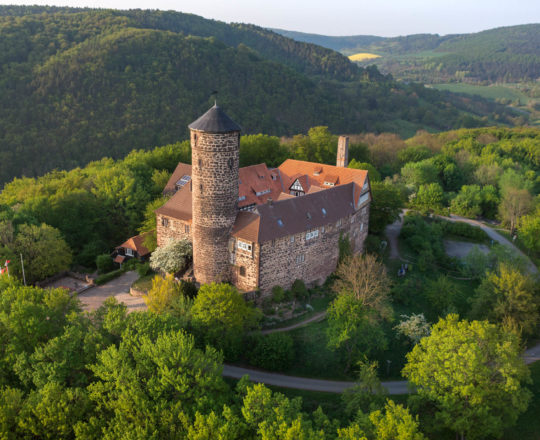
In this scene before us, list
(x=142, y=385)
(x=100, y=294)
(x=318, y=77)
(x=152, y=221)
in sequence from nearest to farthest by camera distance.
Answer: (x=142, y=385) → (x=100, y=294) → (x=152, y=221) → (x=318, y=77)

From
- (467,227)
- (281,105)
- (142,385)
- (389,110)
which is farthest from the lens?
(389,110)

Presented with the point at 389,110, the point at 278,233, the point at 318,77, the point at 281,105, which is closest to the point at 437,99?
the point at 389,110

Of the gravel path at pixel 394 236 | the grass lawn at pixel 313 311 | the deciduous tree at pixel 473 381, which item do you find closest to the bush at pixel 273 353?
the grass lawn at pixel 313 311

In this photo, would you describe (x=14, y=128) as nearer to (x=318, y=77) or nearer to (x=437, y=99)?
(x=318, y=77)

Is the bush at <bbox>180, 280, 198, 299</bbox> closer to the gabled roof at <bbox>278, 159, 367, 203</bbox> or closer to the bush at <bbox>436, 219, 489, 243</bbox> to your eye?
the gabled roof at <bbox>278, 159, 367, 203</bbox>

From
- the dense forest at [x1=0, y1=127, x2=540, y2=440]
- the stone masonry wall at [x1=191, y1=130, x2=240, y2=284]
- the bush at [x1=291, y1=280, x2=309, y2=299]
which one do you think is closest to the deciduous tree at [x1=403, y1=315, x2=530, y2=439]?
the dense forest at [x1=0, y1=127, x2=540, y2=440]

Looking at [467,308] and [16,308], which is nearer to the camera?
[16,308]

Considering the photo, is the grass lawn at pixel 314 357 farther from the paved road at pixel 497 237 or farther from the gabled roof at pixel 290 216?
the paved road at pixel 497 237
